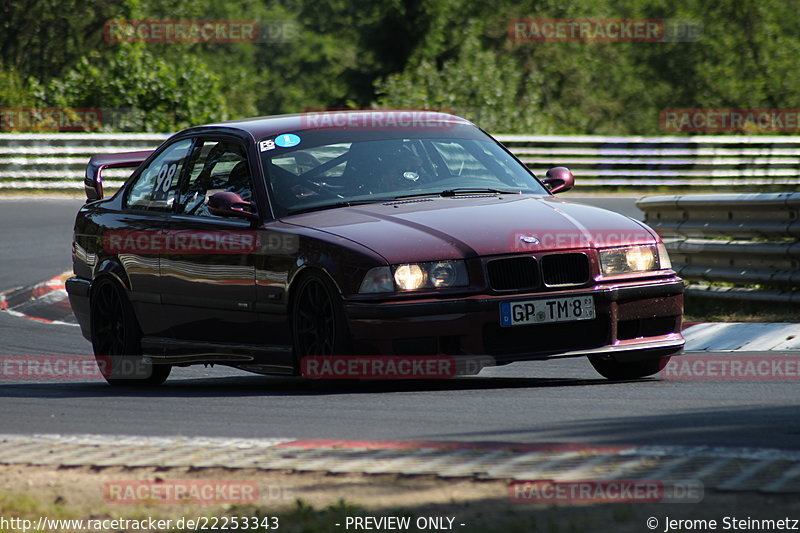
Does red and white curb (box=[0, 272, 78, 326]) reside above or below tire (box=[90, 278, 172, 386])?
below

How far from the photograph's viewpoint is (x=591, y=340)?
25.0 feet

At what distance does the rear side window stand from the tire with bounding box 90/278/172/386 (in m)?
0.59

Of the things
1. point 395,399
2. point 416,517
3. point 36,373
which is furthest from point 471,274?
point 36,373

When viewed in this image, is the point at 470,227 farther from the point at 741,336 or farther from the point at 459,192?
the point at 741,336

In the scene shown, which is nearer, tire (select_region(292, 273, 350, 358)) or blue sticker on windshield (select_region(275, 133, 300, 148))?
tire (select_region(292, 273, 350, 358))

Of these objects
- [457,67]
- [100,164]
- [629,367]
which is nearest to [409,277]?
[629,367]

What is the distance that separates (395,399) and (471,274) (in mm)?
745

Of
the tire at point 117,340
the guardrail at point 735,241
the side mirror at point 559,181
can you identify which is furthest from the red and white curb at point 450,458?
the guardrail at point 735,241

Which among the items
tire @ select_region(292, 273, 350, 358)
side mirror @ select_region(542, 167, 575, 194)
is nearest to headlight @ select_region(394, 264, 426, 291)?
tire @ select_region(292, 273, 350, 358)

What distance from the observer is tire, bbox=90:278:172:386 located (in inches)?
378

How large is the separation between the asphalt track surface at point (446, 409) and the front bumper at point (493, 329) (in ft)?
0.73

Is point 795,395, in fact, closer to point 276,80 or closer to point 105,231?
point 105,231

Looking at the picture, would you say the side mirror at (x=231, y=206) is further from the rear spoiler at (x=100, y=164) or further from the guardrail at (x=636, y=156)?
the guardrail at (x=636, y=156)

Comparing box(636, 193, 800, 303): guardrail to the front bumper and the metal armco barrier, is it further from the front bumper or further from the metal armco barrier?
the metal armco barrier
